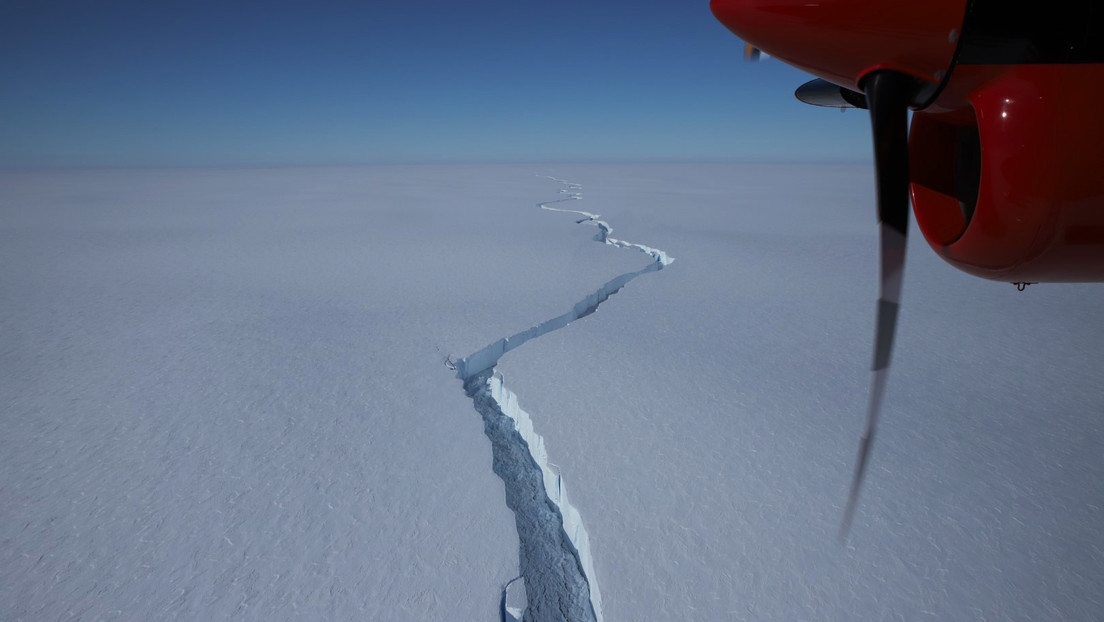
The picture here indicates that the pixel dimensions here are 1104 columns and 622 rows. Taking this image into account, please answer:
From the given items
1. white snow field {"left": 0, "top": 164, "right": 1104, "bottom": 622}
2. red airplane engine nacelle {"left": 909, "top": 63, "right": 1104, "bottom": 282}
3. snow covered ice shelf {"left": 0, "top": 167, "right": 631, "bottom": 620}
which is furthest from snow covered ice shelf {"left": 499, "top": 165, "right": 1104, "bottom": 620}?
red airplane engine nacelle {"left": 909, "top": 63, "right": 1104, "bottom": 282}

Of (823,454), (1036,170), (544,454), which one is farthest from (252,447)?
(1036,170)

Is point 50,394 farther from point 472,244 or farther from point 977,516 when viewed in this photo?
point 472,244

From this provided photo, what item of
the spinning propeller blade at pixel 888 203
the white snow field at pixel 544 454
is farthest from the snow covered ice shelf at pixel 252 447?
the spinning propeller blade at pixel 888 203

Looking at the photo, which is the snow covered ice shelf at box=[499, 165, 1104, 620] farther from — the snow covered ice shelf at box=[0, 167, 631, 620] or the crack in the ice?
the snow covered ice shelf at box=[0, 167, 631, 620]

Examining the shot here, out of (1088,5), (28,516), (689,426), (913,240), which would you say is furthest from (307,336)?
(913,240)

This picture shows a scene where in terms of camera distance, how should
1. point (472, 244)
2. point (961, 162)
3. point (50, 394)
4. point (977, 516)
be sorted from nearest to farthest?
point (961, 162) < point (977, 516) < point (50, 394) < point (472, 244)

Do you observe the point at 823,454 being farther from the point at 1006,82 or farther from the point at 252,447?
the point at 252,447
